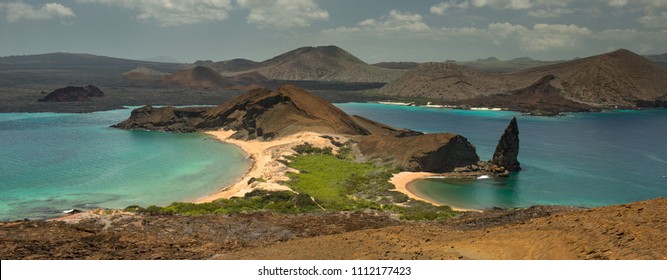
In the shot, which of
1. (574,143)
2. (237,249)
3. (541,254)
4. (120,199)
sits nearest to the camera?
(541,254)

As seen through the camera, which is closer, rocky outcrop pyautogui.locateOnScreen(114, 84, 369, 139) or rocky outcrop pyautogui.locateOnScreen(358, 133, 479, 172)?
rocky outcrop pyautogui.locateOnScreen(358, 133, 479, 172)

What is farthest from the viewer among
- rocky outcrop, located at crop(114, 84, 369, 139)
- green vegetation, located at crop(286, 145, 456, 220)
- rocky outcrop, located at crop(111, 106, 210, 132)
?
rocky outcrop, located at crop(111, 106, 210, 132)

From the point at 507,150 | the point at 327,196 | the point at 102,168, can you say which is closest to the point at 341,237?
the point at 327,196

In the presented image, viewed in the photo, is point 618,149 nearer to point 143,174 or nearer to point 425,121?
point 425,121

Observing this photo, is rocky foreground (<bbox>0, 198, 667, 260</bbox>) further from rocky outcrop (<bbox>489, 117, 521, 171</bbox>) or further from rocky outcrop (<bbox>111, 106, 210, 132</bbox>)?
rocky outcrop (<bbox>111, 106, 210, 132</bbox>)

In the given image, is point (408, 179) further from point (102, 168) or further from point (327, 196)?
point (102, 168)

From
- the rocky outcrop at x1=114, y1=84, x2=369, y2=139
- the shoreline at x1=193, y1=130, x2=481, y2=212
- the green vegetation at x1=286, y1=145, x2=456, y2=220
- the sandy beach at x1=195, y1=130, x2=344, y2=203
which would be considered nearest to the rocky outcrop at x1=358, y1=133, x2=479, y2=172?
the shoreline at x1=193, y1=130, x2=481, y2=212

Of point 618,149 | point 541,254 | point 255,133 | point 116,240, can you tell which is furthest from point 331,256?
point 618,149
